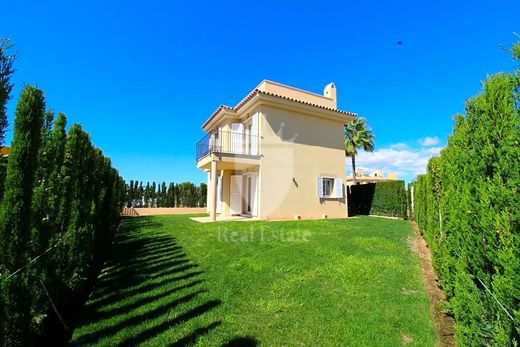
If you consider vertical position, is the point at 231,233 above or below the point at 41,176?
below

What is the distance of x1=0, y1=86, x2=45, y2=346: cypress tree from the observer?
2188 millimetres

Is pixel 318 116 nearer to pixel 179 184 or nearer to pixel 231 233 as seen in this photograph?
pixel 231 233

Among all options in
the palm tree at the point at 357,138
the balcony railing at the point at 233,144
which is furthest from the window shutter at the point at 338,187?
the palm tree at the point at 357,138

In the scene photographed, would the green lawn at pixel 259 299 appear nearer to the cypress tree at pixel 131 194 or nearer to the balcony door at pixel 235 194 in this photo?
the balcony door at pixel 235 194

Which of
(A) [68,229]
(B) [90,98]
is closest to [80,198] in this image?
(A) [68,229]

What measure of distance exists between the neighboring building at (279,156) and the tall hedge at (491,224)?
10.8 m

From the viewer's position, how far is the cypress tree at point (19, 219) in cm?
219

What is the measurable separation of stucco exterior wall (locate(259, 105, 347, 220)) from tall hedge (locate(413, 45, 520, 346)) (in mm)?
11139

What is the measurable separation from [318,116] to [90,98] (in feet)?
42.1

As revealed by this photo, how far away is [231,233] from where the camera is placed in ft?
29.6

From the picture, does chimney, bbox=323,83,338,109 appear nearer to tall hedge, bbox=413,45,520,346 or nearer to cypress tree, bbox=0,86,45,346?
tall hedge, bbox=413,45,520,346

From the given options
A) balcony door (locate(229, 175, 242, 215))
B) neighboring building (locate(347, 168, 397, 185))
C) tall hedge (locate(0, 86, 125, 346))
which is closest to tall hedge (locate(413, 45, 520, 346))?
tall hedge (locate(0, 86, 125, 346))

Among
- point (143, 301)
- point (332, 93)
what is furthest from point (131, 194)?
point (143, 301)

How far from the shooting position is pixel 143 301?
3418 mm
